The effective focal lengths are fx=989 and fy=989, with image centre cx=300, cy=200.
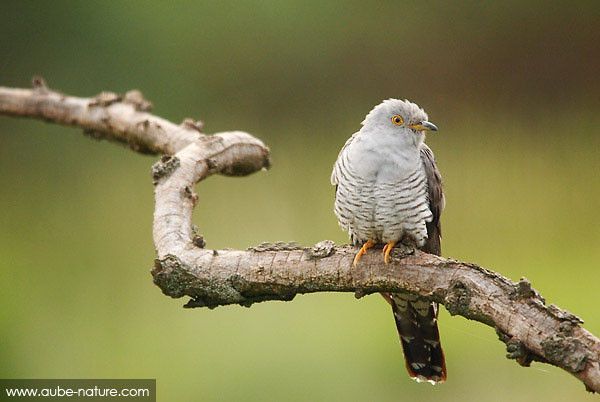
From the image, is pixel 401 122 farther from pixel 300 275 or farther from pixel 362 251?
pixel 300 275

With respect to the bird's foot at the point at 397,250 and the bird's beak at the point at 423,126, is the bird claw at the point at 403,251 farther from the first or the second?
the bird's beak at the point at 423,126

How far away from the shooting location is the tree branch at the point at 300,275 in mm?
1909

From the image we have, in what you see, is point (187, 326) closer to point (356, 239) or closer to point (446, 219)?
point (446, 219)

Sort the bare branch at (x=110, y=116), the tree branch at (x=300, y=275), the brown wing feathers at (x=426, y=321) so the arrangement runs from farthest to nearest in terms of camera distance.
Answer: the bare branch at (x=110, y=116) → the brown wing feathers at (x=426, y=321) → the tree branch at (x=300, y=275)

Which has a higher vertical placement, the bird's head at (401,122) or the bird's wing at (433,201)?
the bird's head at (401,122)

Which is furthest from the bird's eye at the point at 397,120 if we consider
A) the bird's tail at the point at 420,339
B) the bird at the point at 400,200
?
the bird's tail at the point at 420,339

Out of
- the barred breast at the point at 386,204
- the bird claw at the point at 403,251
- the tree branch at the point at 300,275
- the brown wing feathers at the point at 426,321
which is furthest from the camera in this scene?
the brown wing feathers at the point at 426,321

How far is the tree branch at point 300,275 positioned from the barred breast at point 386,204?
5.3 inches

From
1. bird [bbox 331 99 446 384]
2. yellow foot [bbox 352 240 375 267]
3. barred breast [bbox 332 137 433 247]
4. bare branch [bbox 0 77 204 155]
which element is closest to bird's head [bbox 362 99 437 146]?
bird [bbox 331 99 446 384]

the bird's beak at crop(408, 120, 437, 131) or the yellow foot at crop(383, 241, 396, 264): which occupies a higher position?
the bird's beak at crop(408, 120, 437, 131)

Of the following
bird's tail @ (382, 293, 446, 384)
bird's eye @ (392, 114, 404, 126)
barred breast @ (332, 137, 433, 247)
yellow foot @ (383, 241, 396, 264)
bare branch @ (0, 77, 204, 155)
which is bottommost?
bird's tail @ (382, 293, 446, 384)

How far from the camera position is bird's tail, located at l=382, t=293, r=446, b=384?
2568mm

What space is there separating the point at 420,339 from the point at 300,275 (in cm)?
52

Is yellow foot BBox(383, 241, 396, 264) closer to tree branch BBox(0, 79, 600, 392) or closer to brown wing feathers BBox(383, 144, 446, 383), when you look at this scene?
tree branch BBox(0, 79, 600, 392)
